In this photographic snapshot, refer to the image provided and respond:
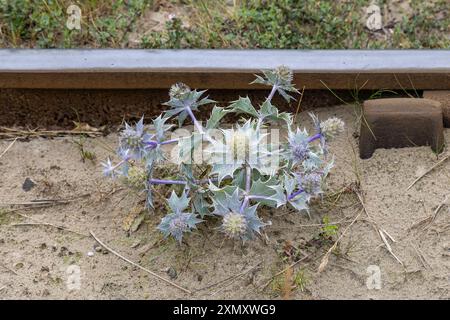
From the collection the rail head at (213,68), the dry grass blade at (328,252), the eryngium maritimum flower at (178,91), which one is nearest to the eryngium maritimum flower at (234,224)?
the dry grass blade at (328,252)

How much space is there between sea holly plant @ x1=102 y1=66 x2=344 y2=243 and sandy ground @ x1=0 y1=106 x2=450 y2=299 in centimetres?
12

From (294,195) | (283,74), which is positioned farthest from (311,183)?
(283,74)

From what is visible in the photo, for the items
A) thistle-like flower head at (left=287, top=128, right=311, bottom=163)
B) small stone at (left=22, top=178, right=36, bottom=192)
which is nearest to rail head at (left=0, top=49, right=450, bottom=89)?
small stone at (left=22, top=178, right=36, bottom=192)

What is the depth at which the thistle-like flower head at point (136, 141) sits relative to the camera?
2.58m

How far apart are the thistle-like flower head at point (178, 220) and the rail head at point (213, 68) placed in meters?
0.64

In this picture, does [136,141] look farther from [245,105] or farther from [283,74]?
[283,74]

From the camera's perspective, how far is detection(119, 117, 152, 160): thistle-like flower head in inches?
102

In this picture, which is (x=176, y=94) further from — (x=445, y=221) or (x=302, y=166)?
(x=445, y=221)

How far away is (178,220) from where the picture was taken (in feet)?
8.52

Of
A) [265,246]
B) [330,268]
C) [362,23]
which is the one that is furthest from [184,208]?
[362,23]

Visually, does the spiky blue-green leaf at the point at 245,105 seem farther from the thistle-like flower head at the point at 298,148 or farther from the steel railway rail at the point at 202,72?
the steel railway rail at the point at 202,72
